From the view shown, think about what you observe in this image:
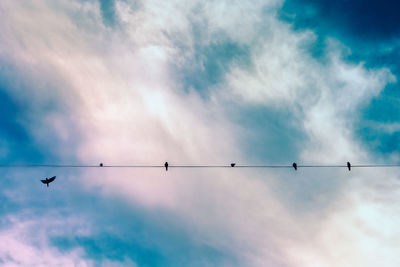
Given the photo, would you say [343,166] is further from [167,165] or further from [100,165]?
[100,165]

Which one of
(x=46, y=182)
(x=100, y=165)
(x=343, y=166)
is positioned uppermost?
(x=343, y=166)

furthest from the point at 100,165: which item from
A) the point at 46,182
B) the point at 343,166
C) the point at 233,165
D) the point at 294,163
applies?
the point at 343,166

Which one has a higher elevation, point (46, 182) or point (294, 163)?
point (294, 163)

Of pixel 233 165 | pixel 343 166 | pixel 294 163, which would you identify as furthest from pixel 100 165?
pixel 343 166

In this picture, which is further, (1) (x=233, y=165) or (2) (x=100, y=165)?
(1) (x=233, y=165)

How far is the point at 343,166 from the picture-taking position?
80.8 ft

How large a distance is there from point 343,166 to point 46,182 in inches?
1010

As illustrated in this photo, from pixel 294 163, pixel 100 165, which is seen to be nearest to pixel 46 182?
pixel 100 165

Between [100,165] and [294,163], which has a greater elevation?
[294,163]

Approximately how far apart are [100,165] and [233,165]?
439 inches

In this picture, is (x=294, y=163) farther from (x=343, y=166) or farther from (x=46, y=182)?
(x=46, y=182)

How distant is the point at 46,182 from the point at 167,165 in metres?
10.4

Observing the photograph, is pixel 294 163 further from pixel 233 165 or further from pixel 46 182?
pixel 46 182

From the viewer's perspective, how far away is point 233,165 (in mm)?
24531
